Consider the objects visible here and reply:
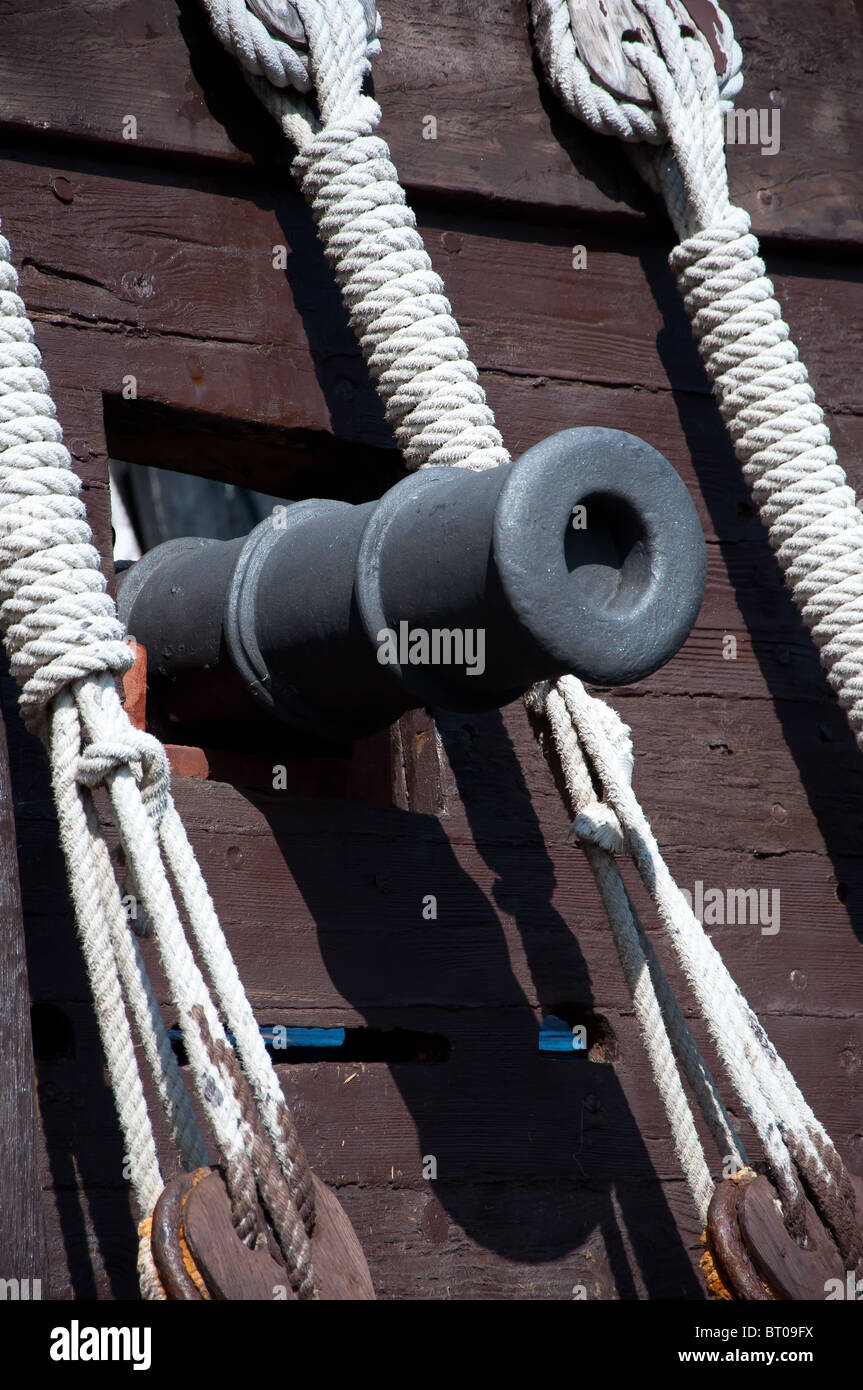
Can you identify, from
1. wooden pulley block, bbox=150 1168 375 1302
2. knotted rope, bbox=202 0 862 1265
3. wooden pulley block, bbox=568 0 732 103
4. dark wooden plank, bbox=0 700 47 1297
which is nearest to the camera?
wooden pulley block, bbox=150 1168 375 1302

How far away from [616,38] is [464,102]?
0.25m

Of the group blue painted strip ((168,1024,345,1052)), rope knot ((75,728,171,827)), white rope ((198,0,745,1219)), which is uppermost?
white rope ((198,0,745,1219))

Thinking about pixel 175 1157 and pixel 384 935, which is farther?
pixel 384 935

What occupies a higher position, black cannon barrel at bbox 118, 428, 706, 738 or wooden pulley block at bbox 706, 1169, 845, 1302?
black cannon barrel at bbox 118, 428, 706, 738

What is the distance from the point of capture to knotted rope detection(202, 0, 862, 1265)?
1.47 meters

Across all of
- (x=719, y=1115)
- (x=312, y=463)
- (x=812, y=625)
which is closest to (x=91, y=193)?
(x=312, y=463)

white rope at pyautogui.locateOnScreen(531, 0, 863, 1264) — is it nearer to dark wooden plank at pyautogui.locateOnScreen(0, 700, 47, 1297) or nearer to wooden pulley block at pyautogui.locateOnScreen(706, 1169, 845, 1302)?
wooden pulley block at pyautogui.locateOnScreen(706, 1169, 845, 1302)

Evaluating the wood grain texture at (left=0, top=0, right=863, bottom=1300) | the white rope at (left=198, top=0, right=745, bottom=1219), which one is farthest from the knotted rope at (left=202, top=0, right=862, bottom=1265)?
the wood grain texture at (left=0, top=0, right=863, bottom=1300)

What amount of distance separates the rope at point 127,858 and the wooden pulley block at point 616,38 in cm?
114

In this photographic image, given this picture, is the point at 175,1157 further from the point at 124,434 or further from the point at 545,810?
the point at 124,434

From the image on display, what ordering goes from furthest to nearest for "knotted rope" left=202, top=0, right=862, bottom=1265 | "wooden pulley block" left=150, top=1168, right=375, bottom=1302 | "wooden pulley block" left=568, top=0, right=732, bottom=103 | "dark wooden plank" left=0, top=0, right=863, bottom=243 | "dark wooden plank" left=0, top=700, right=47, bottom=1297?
"wooden pulley block" left=568, top=0, right=732, bottom=103
"dark wooden plank" left=0, top=0, right=863, bottom=243
"knotted rope" left=202, top=0, right=862, bottom=1265
"dark wooden plank" left=0, top=700, right=47, bottom=1297
"wooden pulley block" left=150, top=1168, right=375, bottom=1302

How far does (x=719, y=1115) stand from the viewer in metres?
1.54
